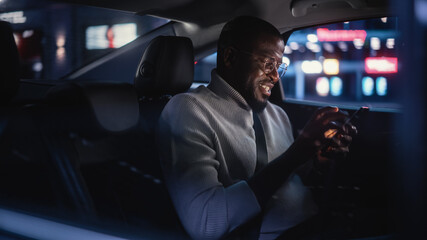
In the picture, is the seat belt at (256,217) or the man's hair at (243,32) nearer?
the seat belt at (256,217)

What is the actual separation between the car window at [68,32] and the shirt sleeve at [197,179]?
3.66ft

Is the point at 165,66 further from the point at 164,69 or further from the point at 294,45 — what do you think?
the point at 294,45

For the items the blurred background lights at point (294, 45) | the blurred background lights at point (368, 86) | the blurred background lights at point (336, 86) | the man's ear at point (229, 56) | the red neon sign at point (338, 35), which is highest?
the man's ear at point (229, 56)

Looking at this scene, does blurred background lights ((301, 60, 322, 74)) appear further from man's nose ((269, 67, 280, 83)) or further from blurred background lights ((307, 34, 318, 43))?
man's nose ((269, 67, 280, 83))

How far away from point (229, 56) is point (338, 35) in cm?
131

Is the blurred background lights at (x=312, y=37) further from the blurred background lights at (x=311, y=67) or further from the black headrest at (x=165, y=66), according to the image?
the black headrest at (x=165, y=66)

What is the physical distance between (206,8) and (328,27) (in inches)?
27.9

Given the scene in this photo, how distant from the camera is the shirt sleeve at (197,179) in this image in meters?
1.47

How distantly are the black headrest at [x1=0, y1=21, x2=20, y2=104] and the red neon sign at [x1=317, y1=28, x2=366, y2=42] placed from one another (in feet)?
5.31

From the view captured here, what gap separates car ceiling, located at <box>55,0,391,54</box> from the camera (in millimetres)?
2428

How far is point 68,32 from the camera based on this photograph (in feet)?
9.27

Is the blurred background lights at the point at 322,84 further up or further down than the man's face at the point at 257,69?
further down

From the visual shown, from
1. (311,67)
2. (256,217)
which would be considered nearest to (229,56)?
(256,217)

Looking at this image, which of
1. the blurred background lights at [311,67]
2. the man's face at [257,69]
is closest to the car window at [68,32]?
the man's face at [257,69]
